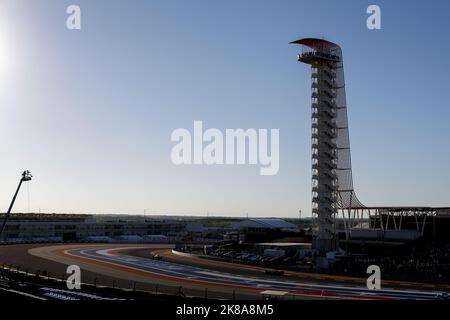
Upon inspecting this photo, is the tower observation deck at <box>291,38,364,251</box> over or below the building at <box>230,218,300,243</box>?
over

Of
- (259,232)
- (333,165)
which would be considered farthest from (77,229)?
(333,165)

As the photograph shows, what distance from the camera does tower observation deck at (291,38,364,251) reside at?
92.6 meters

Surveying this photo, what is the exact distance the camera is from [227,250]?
9662 cm

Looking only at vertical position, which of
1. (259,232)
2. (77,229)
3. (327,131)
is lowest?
(77,229)

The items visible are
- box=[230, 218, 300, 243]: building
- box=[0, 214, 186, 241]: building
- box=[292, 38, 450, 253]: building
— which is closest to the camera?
box=[292, 38, 450, 253]: building

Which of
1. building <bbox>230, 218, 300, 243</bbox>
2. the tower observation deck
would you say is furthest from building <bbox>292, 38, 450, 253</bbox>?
building <bbox>230, 218, 300, 243</bbox>

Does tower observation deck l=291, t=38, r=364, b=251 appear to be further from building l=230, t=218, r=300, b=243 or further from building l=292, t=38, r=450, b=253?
building l=230, t=218, r=300, b=243

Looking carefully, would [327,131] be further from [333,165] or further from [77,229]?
[77,229]

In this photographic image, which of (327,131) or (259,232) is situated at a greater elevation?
Answer: (327,131)

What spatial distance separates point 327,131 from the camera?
9350 cm

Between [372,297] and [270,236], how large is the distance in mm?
73433
